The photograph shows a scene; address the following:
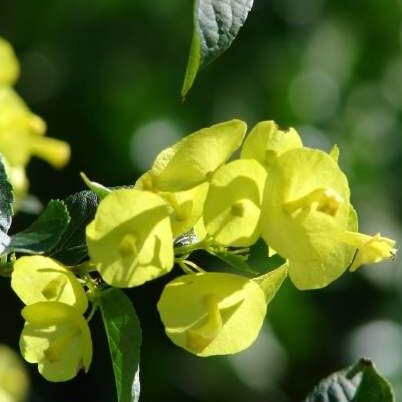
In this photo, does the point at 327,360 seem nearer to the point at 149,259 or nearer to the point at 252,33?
the point at 252,33

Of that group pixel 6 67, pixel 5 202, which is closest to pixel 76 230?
pixel 5 202

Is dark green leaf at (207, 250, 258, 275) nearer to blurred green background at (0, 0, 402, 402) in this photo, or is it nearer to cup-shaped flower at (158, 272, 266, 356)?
cup-shaped flower at (158, 272, 266, 356)

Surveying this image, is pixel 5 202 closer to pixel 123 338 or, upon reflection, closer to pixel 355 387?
pixel 123 338

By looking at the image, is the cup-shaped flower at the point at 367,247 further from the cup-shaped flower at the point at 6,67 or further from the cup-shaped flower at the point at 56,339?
the cup-shaped flower at the point at 6,67

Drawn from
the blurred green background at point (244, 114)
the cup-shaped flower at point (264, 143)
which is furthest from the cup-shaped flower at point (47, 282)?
the blurred green background at point (244, 114)

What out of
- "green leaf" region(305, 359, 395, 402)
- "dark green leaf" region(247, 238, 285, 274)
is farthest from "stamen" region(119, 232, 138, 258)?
"dark green leaf" region(247, 238, 285, 274)

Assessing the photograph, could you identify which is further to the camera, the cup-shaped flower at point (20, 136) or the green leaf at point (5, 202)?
the cup-shaped flower at point (20, 136)

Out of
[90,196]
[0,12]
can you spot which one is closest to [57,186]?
[0,12]
